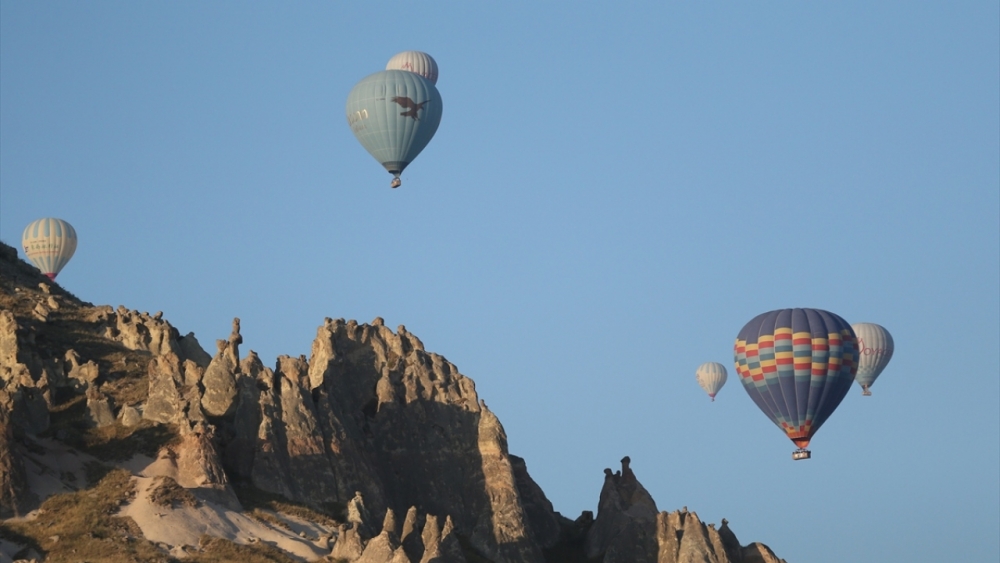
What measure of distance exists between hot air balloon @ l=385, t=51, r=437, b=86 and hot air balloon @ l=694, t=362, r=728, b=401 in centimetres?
4812

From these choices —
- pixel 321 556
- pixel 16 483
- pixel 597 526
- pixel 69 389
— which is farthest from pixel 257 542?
pixel 597 526

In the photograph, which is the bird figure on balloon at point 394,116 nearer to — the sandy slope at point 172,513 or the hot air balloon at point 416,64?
the hot air balloon at point 416,64

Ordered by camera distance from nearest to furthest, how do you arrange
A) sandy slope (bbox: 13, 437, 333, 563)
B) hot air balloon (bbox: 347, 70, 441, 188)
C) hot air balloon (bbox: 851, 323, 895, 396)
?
sandy slope (bbox: 13, 437, 333, 563) < hot air balloon (bbox: 347, 70, 441, 188) < hot air balloon (bbox: 851, 323, 895, 396)

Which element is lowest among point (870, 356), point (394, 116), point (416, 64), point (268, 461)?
point (268, 461)

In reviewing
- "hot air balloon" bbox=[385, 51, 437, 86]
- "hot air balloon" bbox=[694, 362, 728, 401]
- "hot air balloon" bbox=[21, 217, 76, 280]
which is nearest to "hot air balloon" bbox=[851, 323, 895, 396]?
"hot air balloon" bbox=[694, 362, 728, 401]

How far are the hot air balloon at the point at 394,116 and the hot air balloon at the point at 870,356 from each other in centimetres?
4358

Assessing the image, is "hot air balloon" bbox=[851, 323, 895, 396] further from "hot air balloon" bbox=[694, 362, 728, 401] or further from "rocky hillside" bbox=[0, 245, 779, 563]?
"rocky hillside" bbox=[0, 245, 779, 563]

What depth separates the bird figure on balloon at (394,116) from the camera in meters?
140

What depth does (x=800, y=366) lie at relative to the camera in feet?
435

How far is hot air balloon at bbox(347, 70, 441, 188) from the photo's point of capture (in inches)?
5497

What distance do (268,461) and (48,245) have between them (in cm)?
5710

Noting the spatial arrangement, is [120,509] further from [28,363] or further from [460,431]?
[460,431]

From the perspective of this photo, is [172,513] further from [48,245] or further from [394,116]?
[48,245]

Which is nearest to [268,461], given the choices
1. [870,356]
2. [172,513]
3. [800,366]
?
[172,513]
